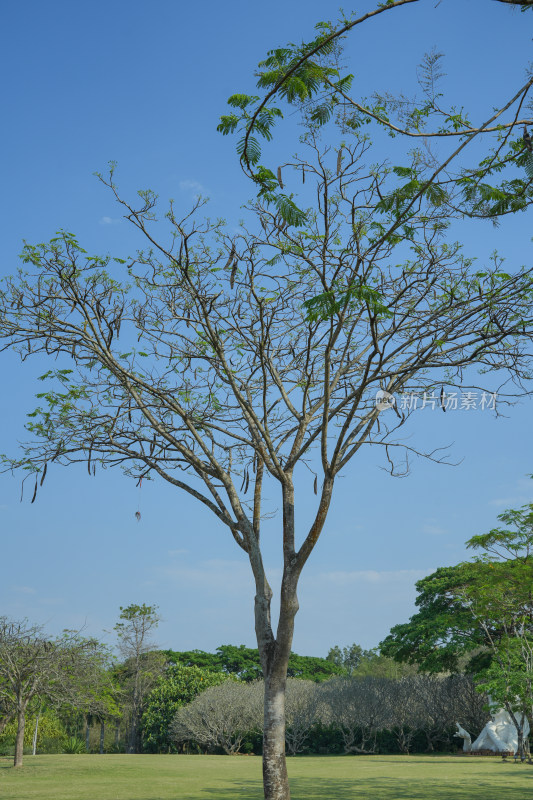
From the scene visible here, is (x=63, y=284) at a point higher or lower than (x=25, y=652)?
higher

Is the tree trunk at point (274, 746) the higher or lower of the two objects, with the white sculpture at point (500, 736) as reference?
higher

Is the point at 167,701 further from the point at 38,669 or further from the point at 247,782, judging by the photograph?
the point at 247,782

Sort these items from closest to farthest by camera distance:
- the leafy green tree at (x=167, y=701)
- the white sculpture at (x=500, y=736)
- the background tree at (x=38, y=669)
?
1. the background tree at (x=38, y=669)
2. the white sculpture at (x=500, y=736)
3. the leafy green tree at (x=167, y=701)

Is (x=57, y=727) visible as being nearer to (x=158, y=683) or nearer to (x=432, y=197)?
(x=158, y=683)

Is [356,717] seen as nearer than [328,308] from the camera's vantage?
No

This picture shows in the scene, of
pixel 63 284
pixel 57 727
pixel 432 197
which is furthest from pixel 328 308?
pixel 57 727

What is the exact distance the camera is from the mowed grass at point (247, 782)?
10508mm

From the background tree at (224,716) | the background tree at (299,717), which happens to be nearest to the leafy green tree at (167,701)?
the background tree at (224,716)

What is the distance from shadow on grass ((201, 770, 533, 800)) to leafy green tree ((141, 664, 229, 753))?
616 inches

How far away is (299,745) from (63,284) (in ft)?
72.7

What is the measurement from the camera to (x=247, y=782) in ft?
43.2

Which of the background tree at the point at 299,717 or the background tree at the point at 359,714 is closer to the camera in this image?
the background tree at the point at 359,714

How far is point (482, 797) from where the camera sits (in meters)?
9.96

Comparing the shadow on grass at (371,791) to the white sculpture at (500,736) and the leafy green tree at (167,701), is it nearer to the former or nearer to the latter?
the white sculpture at (500,736)
